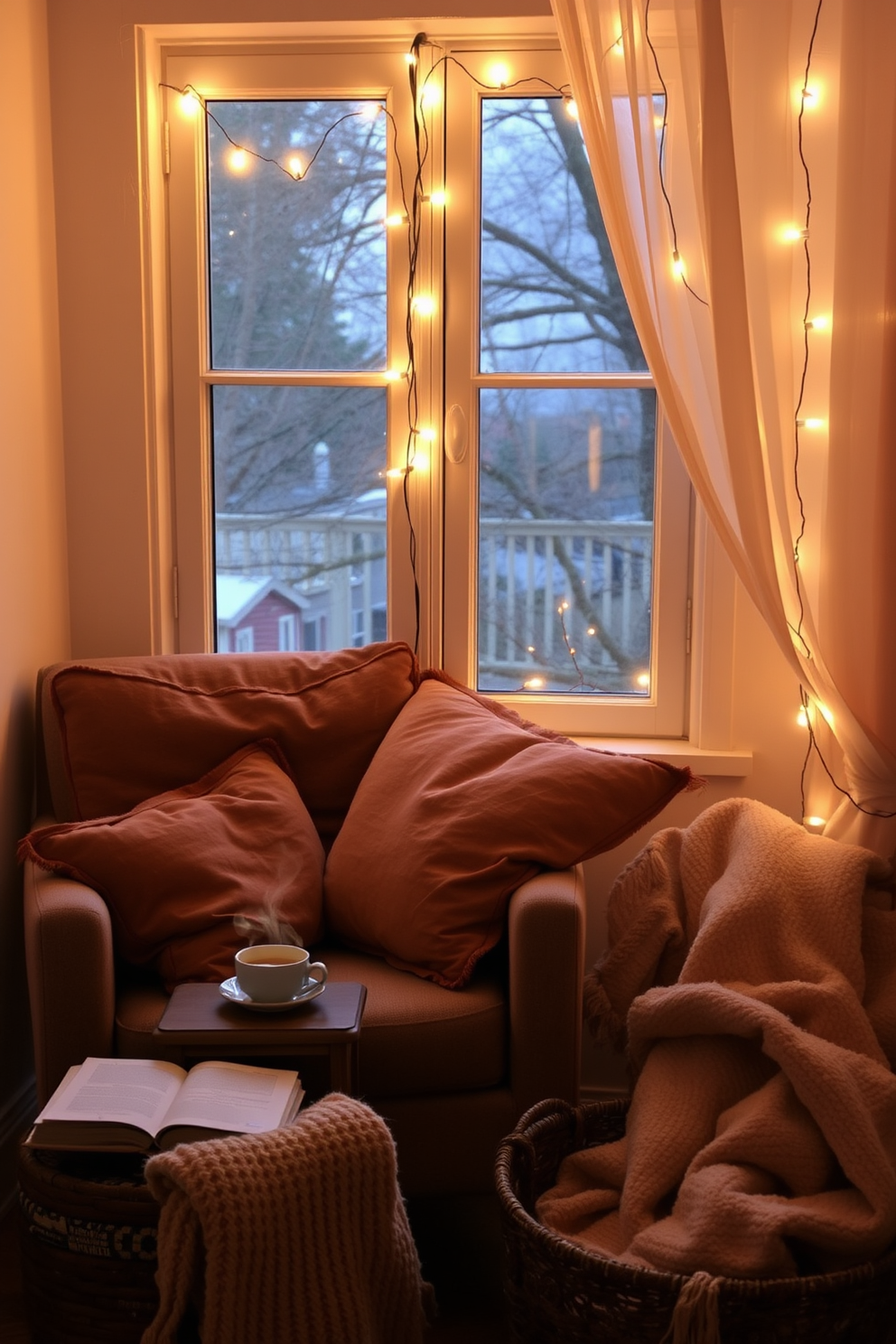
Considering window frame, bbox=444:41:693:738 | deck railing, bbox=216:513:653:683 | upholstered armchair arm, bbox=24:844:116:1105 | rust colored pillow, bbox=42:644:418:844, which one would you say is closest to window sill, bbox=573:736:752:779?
window frame, bbox=444:41:693:738

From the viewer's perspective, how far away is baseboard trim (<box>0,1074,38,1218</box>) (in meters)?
2.33

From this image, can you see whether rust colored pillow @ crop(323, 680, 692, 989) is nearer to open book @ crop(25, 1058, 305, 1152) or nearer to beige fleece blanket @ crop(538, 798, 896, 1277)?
beige fleece blanket @ crop(538, 798, 896, 1277)

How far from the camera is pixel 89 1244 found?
166 cm

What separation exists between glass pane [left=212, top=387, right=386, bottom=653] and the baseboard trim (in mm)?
1017

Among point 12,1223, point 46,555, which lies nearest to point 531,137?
point 46,555

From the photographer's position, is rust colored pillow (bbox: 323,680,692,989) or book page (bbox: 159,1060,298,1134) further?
rust colored pillow (bbox: 323,680,692,989)

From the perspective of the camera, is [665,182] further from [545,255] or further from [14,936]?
[14,936]

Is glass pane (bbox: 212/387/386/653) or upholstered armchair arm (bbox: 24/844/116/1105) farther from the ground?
glass pane (bbox: 212/387/386/653)

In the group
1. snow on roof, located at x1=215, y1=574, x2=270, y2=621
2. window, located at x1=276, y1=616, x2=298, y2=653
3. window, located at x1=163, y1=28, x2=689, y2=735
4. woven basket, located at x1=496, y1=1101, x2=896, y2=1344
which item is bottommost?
woven basket, located at x1=496, y1=1101, x2=896, y2=1344

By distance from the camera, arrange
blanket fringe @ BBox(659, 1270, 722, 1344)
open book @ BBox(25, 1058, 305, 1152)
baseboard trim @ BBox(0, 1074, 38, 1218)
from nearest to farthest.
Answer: blanket fringe @ BBox(659, 1270, 722, 1344) → open book @ BBox(25, 1058, 305, 1152) → baseboard trim @ BBox(0, 1074, 38, 1218)

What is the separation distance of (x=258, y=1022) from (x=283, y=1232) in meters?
0.30

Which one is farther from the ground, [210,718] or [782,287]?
[782,287]

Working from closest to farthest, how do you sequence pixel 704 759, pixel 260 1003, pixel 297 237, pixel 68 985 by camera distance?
pixel 260 1003
pixel 68 985
pixel 704 759
pixel 297 237

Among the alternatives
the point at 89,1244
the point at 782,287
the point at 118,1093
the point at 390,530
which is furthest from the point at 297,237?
the point at 89,1244
